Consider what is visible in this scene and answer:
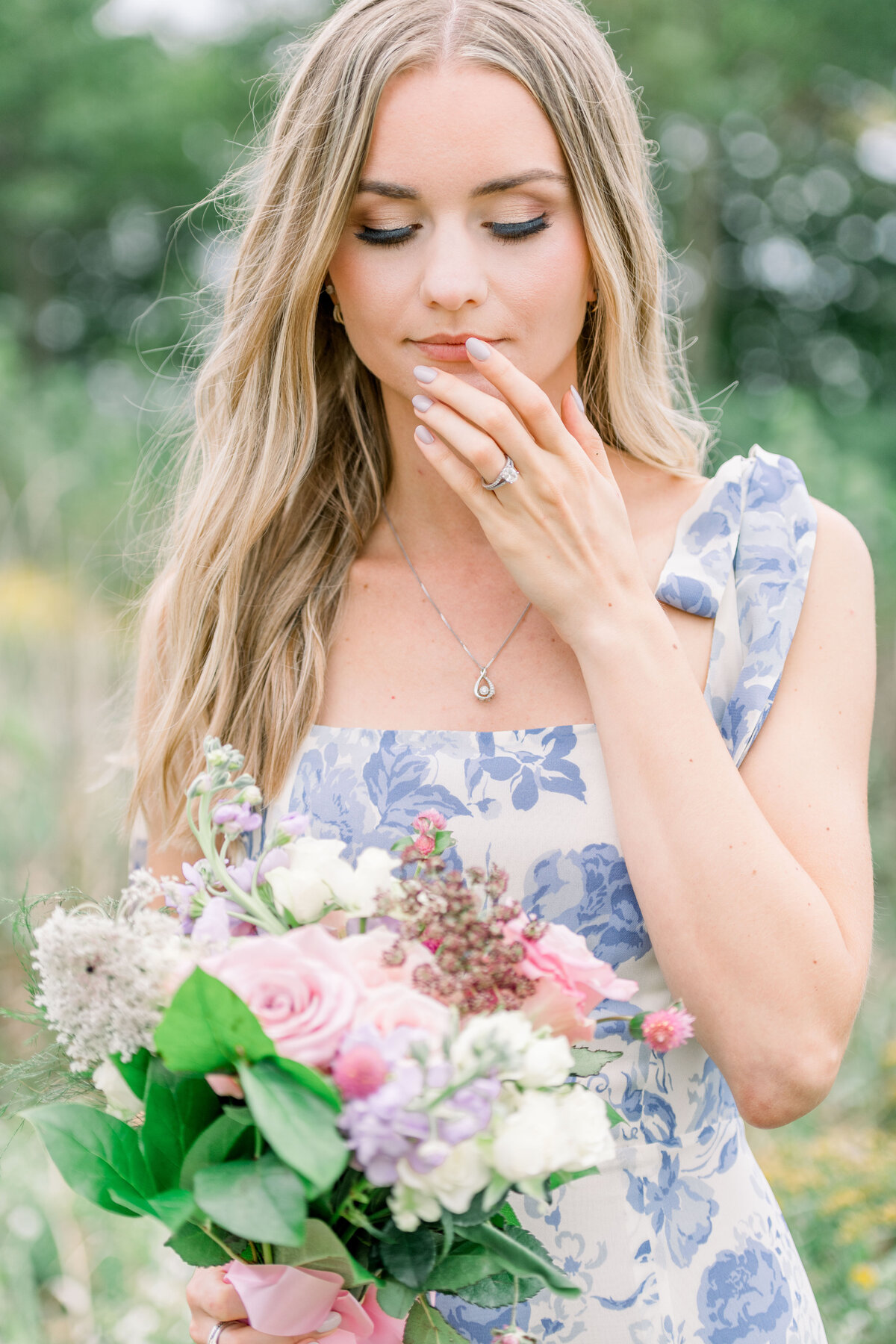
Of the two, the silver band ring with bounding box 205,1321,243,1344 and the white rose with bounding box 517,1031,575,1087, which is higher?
the white rose with bounding box 517,1031,575,1087

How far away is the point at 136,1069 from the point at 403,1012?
262 millimetres

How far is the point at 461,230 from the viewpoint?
1.56 meters

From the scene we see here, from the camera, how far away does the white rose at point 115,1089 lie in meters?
0.98

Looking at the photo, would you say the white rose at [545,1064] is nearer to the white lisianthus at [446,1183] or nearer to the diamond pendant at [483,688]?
the white lisianthus at [446,1183]

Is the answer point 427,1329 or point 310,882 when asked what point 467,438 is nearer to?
point 310,882

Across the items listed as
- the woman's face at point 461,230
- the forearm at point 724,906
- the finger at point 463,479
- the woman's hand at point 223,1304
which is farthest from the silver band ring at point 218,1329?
the woman's face at point 461,230

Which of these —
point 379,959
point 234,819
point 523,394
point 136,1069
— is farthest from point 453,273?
point 136,1069

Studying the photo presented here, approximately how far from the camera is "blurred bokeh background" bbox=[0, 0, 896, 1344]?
299 centimetres

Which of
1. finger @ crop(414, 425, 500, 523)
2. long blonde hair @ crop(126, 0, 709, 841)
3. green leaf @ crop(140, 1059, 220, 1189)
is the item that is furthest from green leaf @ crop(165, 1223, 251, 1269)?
finger @ crop(414, 425, 500, 523)

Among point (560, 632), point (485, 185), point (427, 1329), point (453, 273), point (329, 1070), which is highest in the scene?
point (485, 185)

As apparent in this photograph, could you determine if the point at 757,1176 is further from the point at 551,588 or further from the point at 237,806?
the point at 237,806

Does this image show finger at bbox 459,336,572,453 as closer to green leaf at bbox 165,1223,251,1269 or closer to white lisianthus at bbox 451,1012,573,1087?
white lisianthus at bbox 451,1012,573,1087

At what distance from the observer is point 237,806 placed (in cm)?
111

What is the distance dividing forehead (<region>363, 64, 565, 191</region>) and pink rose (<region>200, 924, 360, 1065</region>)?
107 cm
